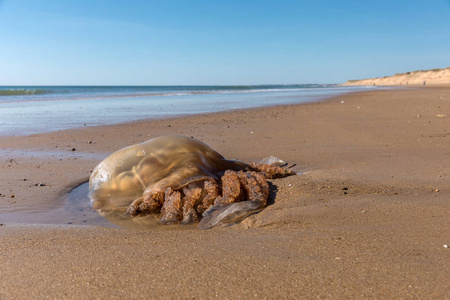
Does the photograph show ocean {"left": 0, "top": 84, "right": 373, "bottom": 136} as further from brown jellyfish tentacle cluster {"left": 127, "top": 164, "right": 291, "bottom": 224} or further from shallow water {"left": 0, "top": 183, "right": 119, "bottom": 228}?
Answer: brown jellyfish tentacle cluster {"left": 127, "top": 164, "right": 291, "bottom": 224}

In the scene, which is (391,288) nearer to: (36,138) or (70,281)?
(70,281)

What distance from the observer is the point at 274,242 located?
2656 millimetres

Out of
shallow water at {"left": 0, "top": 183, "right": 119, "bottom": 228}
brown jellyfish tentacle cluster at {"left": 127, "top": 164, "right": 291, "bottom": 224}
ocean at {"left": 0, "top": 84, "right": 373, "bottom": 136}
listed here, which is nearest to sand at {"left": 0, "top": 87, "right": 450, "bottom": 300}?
shallow water at {"left": 0, "top": 183, "right": 119, "bottom": 228}

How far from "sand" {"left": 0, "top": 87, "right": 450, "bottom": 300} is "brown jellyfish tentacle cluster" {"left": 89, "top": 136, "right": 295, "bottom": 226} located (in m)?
0.23

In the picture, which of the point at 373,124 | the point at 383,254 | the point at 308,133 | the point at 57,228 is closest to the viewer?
the point at 383,254

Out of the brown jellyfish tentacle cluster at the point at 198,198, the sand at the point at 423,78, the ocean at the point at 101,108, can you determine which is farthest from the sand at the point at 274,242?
the sand at the point at 423,78

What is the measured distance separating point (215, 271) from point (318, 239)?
34.2 inches

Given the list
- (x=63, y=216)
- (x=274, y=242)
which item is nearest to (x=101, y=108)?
(x=63, y=216)

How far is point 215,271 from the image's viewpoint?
7.22ft

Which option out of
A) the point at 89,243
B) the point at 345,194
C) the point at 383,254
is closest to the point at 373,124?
the point at 345,194

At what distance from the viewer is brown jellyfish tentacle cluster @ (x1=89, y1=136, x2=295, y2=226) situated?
3.45 m

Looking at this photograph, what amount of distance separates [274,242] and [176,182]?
1305 millimetres

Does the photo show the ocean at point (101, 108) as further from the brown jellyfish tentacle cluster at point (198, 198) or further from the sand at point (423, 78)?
the sand at point (423, 78)

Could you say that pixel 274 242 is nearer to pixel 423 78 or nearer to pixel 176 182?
pixel 176 182
